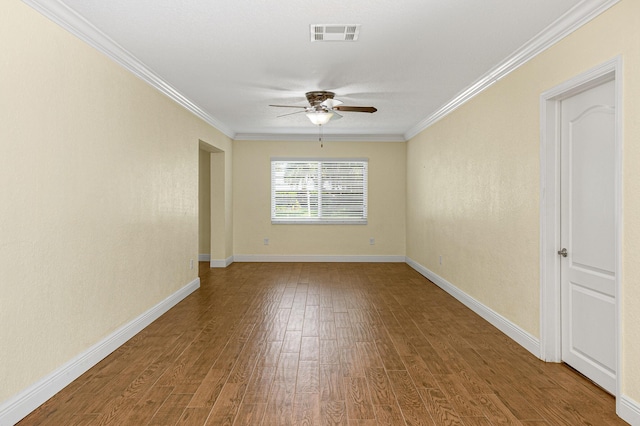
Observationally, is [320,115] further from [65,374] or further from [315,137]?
[65,374]

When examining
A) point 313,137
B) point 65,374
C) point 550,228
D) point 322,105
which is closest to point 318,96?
point 322,105

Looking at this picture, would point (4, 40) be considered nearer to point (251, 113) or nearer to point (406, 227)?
point (251, 113)

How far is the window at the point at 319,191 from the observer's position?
28.6 ft

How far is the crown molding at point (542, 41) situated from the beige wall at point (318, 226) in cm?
344

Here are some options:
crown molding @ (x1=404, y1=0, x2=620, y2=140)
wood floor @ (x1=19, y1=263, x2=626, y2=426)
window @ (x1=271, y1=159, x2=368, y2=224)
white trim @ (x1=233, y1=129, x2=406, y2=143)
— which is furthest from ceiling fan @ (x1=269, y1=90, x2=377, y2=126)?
window @ (x1=271, y1=159, x2=368, y2=224)

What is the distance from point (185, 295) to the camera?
5527 millimetres

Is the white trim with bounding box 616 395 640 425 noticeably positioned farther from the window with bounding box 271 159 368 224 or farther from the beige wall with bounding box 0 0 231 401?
the window with bounding box 271 159 368 224

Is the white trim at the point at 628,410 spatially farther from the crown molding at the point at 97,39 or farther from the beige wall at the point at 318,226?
the beige wall at the point at 318,226

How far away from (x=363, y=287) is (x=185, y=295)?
8.18 ft

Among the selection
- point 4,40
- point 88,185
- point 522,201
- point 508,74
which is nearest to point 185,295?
point 88,185

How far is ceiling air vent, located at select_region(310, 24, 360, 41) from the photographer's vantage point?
3.14m

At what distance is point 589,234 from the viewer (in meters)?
2.98

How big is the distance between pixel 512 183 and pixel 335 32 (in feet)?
6.89

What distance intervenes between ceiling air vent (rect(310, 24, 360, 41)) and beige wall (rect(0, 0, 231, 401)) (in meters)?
1.71
